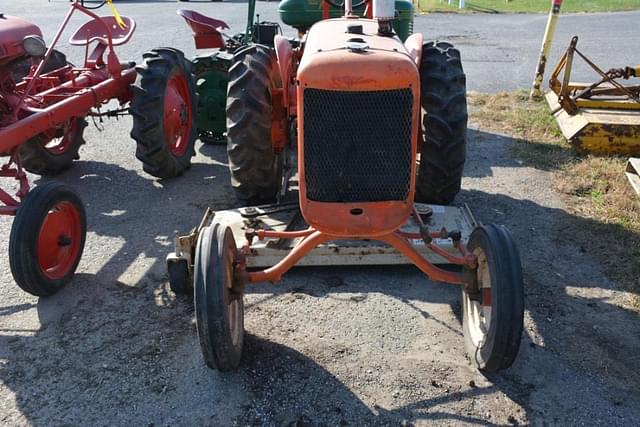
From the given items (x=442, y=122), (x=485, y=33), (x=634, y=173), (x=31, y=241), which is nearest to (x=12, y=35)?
(x=31, y=241)

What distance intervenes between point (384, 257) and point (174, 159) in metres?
2.48

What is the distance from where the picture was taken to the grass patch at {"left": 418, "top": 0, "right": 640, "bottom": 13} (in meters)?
19.4

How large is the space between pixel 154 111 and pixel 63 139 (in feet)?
4.50

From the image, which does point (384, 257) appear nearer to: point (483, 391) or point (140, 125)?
point (483, 391)

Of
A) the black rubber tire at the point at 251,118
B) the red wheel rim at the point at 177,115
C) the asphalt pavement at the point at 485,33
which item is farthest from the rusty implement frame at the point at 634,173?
the red wheel rim at the point at 177,115

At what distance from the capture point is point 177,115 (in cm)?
528

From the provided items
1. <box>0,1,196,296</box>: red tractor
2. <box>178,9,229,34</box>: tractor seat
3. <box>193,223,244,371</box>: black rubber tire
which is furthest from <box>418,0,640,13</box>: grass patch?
<box>193,223,244,371</box>: black rubber tire

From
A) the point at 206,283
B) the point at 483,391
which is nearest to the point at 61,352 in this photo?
the point at 206,283

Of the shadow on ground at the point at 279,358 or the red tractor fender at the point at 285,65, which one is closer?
the shadow on ground at the point at 279,358

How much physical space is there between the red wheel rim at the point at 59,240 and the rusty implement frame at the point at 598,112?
4743 millimetres

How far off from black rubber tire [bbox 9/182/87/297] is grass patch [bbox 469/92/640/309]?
359cm

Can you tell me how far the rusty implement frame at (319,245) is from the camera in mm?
3557

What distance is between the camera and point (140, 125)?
483 cm

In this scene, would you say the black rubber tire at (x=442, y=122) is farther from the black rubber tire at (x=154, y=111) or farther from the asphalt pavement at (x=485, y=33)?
the asphalt pavement at (x=485, y=33)
